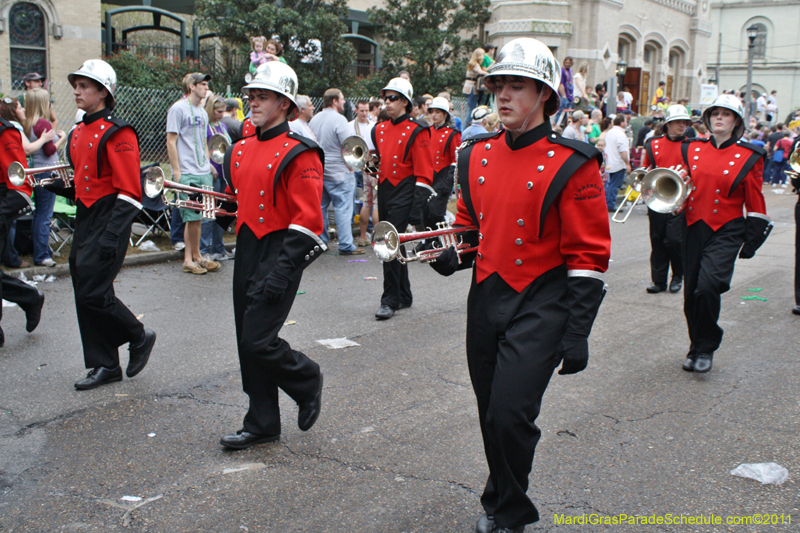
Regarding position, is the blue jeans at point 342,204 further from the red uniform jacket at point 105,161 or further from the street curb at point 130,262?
the red uniform jacket at point 105,161

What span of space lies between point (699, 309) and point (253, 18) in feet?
59.6

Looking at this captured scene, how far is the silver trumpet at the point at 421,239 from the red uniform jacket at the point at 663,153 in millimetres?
4828

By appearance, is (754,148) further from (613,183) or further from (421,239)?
(613,183)

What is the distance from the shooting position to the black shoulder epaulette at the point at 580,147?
3.08 metres

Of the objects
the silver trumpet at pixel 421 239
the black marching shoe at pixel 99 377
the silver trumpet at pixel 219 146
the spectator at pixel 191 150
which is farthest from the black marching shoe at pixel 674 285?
the black marching shoe at pixel 99 377

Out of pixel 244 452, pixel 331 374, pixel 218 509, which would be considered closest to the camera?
pixel 218 509

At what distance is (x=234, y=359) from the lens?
19.4ft

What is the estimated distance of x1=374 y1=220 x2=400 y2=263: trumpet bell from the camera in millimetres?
3984

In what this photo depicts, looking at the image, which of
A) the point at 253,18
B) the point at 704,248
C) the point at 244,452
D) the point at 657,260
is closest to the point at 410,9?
the point at 253,18

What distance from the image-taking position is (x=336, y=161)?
1054 centimetres

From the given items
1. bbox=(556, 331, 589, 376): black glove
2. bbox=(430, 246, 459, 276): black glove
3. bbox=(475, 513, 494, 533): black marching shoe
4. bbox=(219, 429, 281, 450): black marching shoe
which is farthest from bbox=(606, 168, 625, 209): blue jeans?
bbox=(556, 331, 589, 376): black glove

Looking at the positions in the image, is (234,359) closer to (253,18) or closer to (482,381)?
(482,381)

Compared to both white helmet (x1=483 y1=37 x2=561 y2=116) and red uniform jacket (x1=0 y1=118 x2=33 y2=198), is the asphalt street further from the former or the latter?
white helmet (x1=483 y1=37 x2=561 y2=116)

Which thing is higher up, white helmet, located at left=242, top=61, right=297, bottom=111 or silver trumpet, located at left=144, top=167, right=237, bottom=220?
white helmet, located at left=242, top=61, right=297, bottom=111
